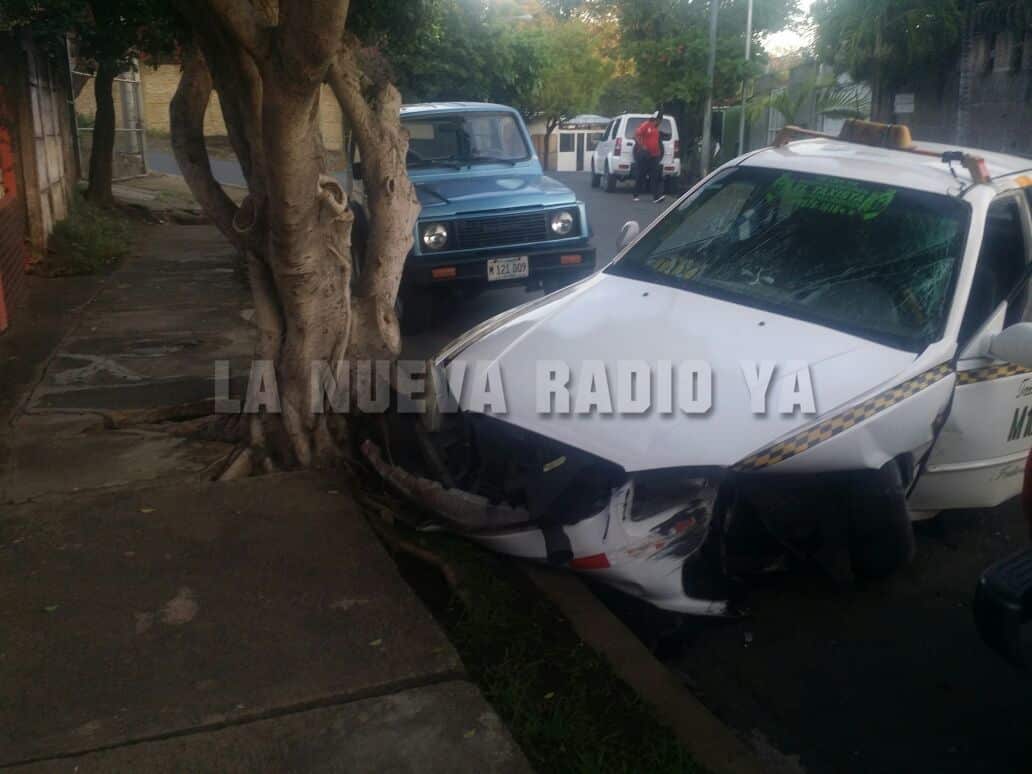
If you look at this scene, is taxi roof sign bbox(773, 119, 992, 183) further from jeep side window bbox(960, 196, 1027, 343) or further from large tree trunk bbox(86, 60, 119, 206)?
large tree trunk bbox(86, 60, 119, 206)

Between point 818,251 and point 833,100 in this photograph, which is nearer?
point 818,251

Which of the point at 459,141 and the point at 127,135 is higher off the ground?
the point at 459,141

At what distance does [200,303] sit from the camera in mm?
10531

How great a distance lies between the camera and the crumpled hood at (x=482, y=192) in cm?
888

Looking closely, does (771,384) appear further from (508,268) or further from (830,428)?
(508,268)

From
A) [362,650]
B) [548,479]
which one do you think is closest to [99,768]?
[362,650]

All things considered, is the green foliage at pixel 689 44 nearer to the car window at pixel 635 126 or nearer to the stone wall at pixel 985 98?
the car window at pixel 635 126

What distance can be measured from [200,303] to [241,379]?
134 inches

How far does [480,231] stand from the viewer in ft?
29.2

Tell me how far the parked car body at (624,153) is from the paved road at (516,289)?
0.44 m

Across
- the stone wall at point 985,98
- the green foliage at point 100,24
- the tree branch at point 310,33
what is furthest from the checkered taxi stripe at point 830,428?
the stone wall at point 985,98

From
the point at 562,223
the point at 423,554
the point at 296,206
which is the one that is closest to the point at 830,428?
the point at 423,554

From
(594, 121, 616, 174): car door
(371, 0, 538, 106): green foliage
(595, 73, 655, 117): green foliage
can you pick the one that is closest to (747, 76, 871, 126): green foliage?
(594, 121, 616, 174): car door

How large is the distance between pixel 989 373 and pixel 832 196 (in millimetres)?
1148
